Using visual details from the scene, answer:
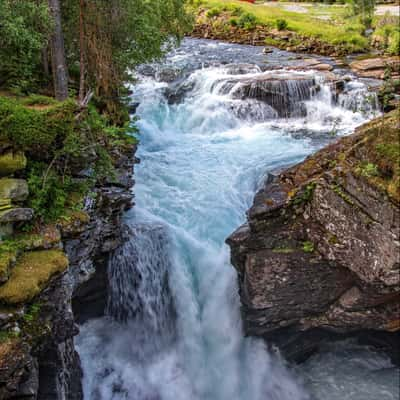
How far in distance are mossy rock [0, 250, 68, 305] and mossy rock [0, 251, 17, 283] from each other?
0.26ft

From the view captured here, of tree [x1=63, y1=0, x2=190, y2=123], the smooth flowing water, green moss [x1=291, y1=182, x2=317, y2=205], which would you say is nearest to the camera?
green moss [x1=291, y1=182, x2=317, y2=205]

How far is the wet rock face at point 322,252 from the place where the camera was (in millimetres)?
6195

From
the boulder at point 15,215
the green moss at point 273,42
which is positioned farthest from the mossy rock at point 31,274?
the green moss at point 273,42

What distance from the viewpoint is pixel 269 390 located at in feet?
25.7

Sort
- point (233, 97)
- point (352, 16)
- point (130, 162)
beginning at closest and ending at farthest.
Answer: point (130, 162), point (233, 97), point (352, 16)

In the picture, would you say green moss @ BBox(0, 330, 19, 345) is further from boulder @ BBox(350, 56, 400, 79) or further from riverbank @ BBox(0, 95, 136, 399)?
boulder @ BBox(350, 56, 400, 79)

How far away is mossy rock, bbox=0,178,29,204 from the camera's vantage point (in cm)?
576

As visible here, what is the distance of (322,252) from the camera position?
689 cm

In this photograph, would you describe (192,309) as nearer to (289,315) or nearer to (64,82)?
(289,315)

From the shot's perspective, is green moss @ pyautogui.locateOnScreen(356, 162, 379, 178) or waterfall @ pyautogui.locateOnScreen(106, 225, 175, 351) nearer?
green moss @ pyautogui.locateOnScreen(356, 162, 379, 178)

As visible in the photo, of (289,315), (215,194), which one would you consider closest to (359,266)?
(289,315)

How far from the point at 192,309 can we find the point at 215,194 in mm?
3850

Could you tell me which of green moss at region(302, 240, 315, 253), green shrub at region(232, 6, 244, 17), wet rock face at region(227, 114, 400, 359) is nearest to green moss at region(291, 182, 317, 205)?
wet rock face at region(227, 114, 400, 359)

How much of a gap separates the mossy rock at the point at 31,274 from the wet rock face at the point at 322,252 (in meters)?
3.35
